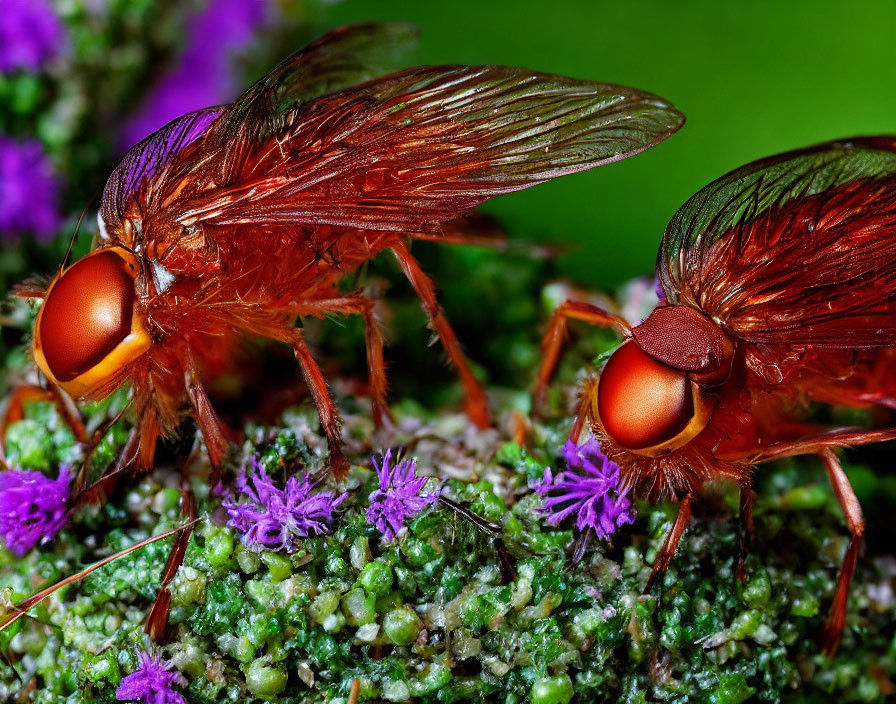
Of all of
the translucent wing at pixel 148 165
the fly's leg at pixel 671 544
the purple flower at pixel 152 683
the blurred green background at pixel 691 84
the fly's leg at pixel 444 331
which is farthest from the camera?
the blurred green background at pixel 691 84

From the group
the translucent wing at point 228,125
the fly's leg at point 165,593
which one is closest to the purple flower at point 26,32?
the translucent wing at point 228,125

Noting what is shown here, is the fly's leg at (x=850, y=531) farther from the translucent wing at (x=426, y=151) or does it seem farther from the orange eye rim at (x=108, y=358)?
the orange eye rim at (x=108, y=358)

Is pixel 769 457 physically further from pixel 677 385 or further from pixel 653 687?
pixel 653 687

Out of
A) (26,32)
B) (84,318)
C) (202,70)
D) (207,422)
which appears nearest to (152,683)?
(207,422)

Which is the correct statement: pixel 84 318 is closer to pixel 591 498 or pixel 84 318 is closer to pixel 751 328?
pixel 591 498

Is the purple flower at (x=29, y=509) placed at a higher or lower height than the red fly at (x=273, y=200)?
lower

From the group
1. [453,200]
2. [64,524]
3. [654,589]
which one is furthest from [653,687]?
[64,524]

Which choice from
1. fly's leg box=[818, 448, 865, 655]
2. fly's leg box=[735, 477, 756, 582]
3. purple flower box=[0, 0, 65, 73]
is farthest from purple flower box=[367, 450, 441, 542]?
purple flower box=[0, 0, 65, 73]
